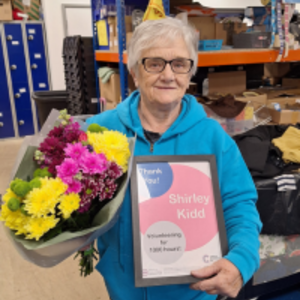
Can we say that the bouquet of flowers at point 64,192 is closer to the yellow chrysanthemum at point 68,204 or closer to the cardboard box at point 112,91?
the yellow chrysanthemum at point 68,204

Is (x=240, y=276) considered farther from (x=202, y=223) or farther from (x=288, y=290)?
(x=288, y=290)

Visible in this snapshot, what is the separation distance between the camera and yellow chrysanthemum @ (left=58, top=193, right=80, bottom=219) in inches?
30.1

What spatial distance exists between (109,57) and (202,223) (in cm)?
226

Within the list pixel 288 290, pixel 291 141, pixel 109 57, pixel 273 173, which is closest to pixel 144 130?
pixel 273 173

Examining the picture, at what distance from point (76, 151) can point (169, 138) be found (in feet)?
1.31

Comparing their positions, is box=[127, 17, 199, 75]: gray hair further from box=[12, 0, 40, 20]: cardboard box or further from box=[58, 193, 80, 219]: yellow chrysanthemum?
box=[12, 0, 40, 20]: cardboard box

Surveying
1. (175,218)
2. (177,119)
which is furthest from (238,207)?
(177,119)

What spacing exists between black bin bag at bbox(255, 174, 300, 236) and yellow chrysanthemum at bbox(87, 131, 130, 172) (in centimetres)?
106

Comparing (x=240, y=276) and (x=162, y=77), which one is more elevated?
(x=162, y=77)

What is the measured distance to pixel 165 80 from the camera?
109 centimetres

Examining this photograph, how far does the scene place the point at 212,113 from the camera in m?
2.35

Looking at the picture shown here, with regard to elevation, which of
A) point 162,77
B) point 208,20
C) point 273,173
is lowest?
point 273,173

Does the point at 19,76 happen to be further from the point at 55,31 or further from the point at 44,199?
the point at 44,199

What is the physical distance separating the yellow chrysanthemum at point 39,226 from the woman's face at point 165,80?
1.82 feet
